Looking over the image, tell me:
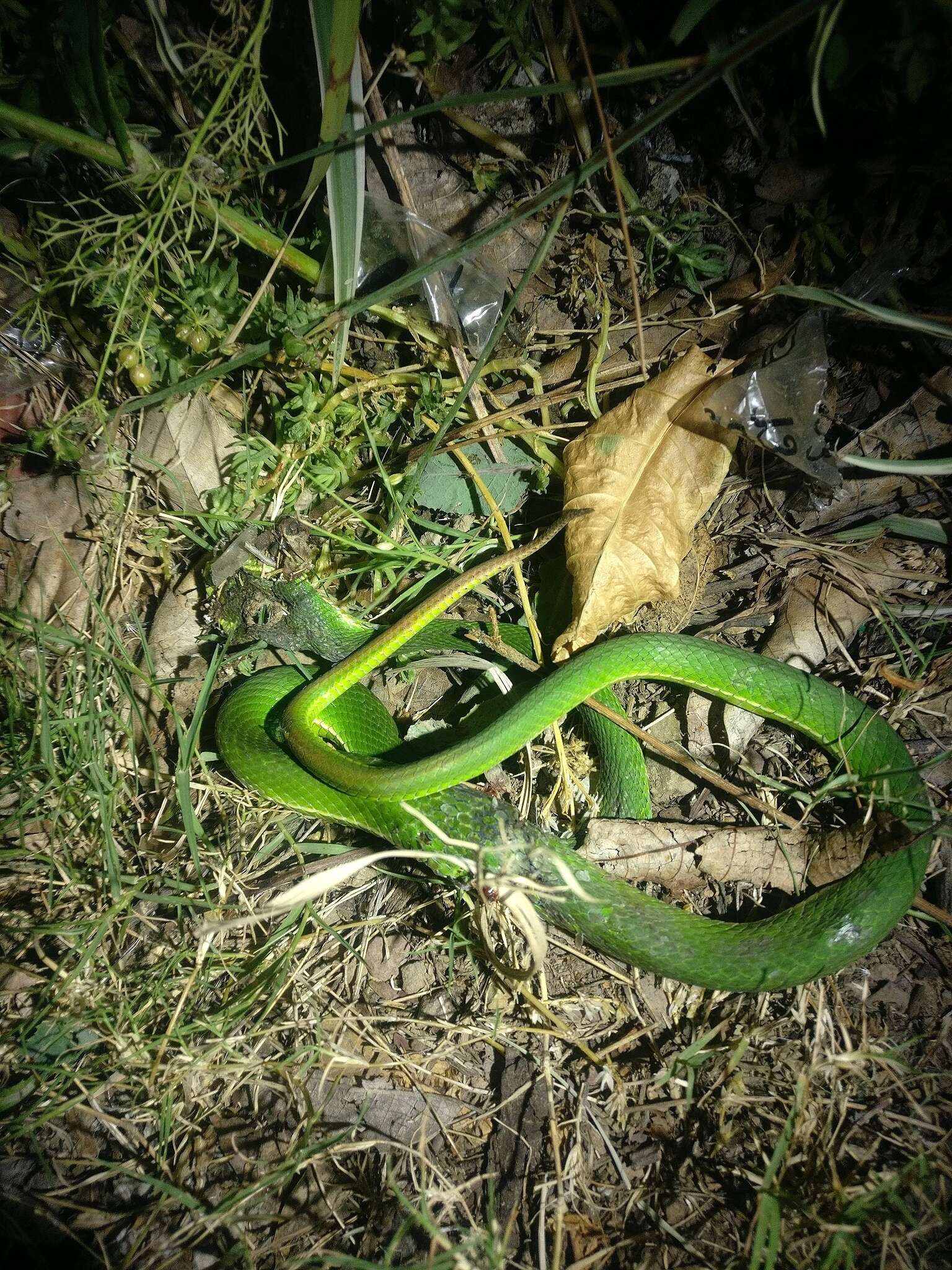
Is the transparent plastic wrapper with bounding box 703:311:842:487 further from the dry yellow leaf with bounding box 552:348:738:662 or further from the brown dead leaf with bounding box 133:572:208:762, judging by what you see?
the brown dead leaf with bounding box 133:572:208:762

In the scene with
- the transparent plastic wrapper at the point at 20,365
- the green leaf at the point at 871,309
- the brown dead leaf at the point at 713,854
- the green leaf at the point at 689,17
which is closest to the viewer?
the green leaf at the point at 689,17

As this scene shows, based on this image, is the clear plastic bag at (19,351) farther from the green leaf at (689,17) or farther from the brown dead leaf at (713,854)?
the brown dead leaf at (713,854)

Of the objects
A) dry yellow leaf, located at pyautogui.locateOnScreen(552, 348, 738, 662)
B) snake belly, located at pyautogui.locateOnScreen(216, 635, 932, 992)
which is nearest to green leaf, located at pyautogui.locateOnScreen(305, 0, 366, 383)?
dry yellow leaf, located at pyautogui.locateOnScreen(552, 348, 738, 662)

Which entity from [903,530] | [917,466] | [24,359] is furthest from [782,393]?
[24,359]

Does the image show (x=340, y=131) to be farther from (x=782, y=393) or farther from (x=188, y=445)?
(x=782, y=393)

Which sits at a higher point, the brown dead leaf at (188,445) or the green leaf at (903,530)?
the brown dead leaf at (188,445)

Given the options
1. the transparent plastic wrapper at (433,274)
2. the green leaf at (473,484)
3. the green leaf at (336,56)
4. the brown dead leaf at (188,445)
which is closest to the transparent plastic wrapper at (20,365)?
the brown dead leaf at (188,445)

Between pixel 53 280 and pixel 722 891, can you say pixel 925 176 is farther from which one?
pixel 53 280

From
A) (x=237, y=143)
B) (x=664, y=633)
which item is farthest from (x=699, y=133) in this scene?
(x=664, y=633)
